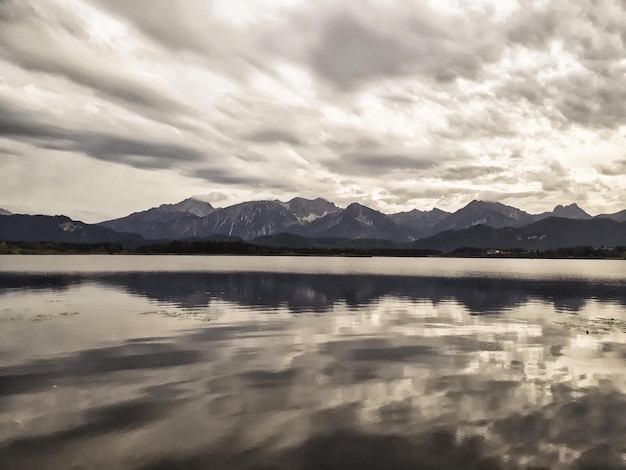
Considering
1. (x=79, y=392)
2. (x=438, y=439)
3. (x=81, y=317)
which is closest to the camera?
(x=438, y=439)

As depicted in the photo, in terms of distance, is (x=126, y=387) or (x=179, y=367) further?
(x=179, y=367)

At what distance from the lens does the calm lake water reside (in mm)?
19234

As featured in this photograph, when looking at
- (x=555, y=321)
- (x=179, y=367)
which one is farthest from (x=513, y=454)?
(x=555, y=321)

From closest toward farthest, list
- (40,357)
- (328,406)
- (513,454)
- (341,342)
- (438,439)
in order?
(513,454) < (438,439) < (328,406) < (40,357) < (341,342)

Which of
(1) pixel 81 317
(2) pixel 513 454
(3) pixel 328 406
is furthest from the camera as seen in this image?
(1) pixel 81 317

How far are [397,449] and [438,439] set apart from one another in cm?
255

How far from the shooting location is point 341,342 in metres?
44.4

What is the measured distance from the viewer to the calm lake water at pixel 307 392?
19234 mm

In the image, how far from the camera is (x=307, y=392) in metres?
27.8

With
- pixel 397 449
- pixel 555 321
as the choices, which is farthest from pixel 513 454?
pixel 555 321

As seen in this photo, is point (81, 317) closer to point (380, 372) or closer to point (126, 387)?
point (126, 387)

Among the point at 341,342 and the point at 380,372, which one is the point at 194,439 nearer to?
the point at 380,372

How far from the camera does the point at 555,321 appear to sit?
198ft

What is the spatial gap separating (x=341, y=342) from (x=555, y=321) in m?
35.8
